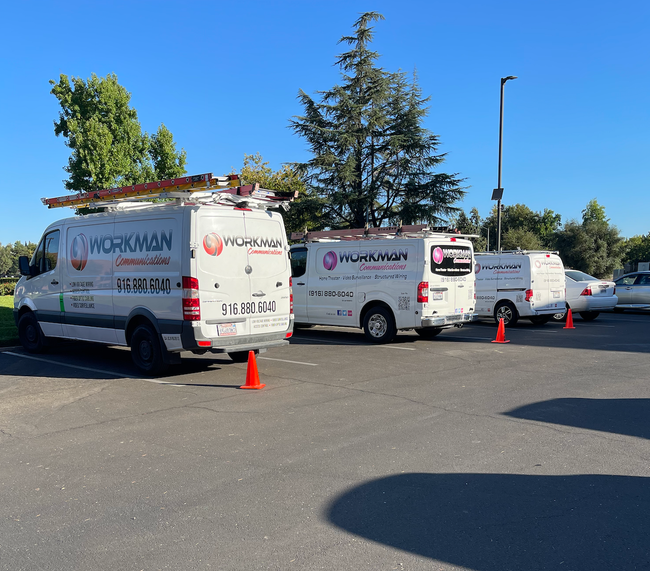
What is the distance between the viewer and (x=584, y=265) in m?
43.6

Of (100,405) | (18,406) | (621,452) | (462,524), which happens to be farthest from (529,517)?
(18,406)

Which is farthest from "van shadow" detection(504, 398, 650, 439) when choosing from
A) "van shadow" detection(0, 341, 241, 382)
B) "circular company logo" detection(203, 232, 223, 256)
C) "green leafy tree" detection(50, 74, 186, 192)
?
"green leafy tree" detection(50, 74, 186, 192)

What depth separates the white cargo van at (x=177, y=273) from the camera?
8.48 metres

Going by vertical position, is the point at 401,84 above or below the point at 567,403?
above

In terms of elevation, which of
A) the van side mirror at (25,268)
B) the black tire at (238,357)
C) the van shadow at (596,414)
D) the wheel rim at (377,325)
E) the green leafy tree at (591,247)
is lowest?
the van shadow at (596,414)

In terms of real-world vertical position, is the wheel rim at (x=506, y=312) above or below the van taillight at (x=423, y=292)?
below

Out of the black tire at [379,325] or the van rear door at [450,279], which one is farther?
the black tire at [379,325]

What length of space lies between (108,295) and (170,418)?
12.3 ft

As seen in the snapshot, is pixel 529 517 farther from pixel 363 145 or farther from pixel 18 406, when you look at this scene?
pixel 363 145

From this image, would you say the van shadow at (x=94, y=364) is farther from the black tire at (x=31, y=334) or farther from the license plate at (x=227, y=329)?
the license plate at (x=227, y=329)

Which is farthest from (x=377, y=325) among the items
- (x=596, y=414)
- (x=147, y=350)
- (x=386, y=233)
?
(x=596, y=414)

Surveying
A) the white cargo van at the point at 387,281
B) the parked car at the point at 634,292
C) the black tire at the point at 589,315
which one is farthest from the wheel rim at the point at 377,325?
the parked car at the point at 634,292

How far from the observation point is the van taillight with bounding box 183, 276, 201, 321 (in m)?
8.34

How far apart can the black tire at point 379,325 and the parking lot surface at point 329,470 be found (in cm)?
335
